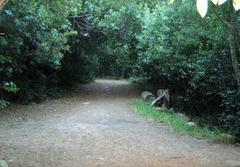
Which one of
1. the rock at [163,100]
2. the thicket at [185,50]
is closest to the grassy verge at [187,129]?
the thicket at [185,50]

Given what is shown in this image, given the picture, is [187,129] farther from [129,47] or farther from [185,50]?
[129,47]

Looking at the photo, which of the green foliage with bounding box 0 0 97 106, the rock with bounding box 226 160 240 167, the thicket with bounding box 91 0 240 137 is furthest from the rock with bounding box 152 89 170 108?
the rock with bounding box 226 160 240 167

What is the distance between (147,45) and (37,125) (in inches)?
433

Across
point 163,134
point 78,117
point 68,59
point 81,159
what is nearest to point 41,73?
point 68,59

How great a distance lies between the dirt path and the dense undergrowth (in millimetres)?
1337

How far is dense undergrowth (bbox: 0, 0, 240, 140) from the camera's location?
1145cm

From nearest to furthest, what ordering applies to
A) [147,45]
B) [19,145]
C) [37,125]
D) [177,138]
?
[19,145], [177,138], [37,125], [147,45]

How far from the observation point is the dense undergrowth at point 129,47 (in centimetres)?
1145

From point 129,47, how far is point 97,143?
620 inches

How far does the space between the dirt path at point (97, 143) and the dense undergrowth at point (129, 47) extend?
134 cm

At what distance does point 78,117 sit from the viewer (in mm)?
12578

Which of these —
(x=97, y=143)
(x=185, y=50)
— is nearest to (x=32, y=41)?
(x=185, y=50)

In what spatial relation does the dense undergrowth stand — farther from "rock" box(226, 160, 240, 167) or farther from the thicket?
"rock" box(226, 160, 240, 167)

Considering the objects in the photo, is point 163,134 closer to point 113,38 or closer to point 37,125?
point 37,125
